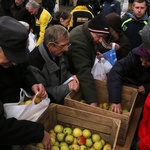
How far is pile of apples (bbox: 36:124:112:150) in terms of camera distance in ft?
6.70

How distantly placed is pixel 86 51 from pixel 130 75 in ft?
1.86

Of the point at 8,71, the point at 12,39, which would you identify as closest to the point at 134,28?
the point at 8,71

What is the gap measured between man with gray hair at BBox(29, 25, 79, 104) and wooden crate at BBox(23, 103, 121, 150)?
0.27m

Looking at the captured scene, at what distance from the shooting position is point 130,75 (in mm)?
2629

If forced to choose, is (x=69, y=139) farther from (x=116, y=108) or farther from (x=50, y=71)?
(x=50, y=71)

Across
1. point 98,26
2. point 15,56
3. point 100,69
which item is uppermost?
point 15,56

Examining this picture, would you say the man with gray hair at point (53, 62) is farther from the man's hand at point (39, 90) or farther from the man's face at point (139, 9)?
the man's face at point (139, 9)

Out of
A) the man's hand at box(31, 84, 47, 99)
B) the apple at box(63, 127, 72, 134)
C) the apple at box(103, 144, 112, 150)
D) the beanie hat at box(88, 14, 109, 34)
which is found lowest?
the apple at box(103, 144, 112, 150)

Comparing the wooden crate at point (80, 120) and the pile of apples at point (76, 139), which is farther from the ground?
the wooden crate at point (80, 120)

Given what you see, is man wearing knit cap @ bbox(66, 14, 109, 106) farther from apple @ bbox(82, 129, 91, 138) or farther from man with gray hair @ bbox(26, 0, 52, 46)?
man with gray hair @ bbox(26, 0, 52, 46)

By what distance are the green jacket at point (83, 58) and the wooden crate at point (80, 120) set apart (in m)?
0.38

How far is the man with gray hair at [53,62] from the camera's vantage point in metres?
2.31

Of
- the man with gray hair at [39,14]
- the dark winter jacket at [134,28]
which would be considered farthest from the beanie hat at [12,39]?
the man with gray hair at [39,14]

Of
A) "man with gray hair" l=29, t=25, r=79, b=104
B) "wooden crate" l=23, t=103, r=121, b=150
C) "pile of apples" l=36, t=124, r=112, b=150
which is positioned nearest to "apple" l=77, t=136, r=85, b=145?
"pile of apples" l=36, t=124, r=112, b=150
